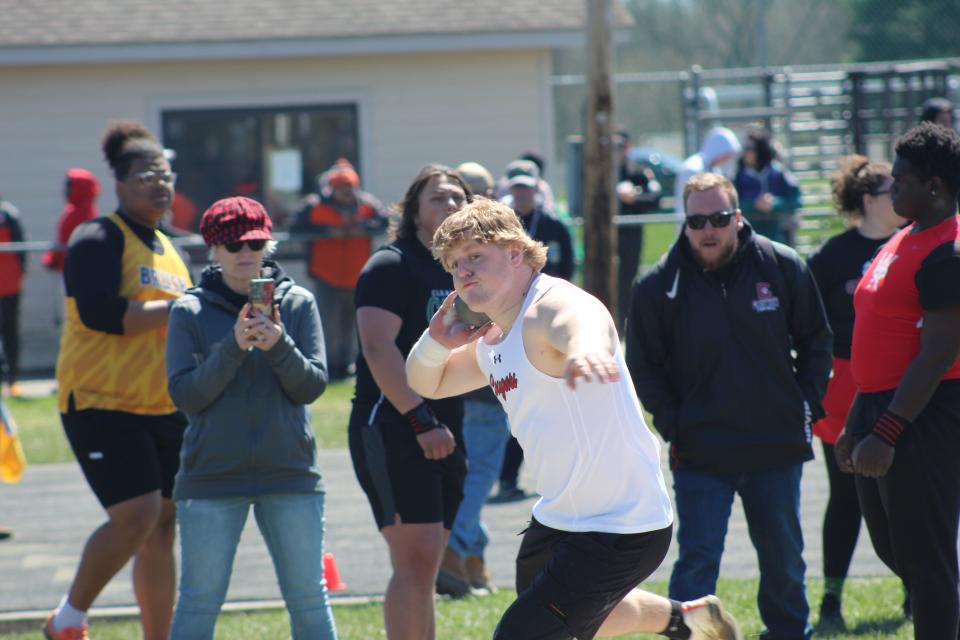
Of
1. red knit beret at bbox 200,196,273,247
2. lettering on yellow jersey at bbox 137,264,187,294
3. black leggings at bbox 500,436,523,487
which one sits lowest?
black leggings at bbox 500,436,523,487

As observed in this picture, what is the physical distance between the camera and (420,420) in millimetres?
4961

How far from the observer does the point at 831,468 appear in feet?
19.9

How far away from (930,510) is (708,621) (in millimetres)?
865

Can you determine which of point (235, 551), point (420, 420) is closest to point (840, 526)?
point (420, 420)

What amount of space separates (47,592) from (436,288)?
2.99 m

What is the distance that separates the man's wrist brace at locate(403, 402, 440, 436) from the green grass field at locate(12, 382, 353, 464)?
17.7ft

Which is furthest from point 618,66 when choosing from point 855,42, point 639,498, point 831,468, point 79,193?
point 639,498

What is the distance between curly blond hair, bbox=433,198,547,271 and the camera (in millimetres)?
3865

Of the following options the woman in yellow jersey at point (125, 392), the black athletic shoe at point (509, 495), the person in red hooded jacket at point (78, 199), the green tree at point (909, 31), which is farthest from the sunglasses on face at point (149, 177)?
the green tree at point (909, 31)

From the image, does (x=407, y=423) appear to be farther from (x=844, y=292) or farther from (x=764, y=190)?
(x=764, y=190)

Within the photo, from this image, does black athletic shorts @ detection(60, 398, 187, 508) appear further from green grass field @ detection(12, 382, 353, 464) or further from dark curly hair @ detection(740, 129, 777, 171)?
dark curly hair @ detection(740, 129, 777, 171)

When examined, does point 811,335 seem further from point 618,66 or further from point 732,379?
point 618,66

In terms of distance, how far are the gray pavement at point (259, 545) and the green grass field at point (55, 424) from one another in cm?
96

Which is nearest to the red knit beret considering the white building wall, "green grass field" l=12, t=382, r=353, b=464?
"green grass field" l=12, t=382, r=353, b=464
